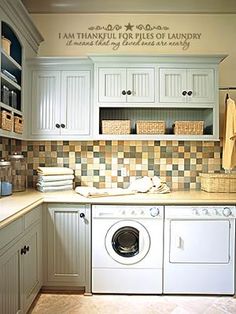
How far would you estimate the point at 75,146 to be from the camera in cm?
322

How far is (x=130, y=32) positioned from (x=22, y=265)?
248cm

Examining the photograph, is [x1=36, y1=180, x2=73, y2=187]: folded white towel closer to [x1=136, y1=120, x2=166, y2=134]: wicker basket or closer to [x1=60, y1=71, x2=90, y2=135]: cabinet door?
[x1=60, y1=71, x2=90, y2=135]: cabinet door

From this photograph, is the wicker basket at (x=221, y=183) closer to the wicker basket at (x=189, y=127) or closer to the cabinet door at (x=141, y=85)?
the wicker basket at (x=189, y=127)

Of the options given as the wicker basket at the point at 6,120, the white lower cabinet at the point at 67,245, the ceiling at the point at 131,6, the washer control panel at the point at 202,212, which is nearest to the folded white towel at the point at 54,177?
the white lower cabinet at the point at 67,245

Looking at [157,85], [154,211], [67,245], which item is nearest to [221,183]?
[154,211]

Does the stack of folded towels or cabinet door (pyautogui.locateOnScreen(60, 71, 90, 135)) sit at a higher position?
cabinet door (pyautogui.locateOnScreen(60, 71, 90, 135))

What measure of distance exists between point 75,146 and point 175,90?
3.80ft

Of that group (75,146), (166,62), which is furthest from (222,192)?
(75,146)

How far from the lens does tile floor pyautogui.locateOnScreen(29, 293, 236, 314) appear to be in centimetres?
237

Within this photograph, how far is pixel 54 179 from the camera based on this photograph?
2.95 metres

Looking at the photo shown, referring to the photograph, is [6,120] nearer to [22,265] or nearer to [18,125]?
[18,125]

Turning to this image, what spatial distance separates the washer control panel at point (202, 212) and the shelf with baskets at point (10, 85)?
1.44 meters

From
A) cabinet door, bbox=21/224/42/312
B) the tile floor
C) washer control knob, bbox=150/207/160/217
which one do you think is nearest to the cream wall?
washer control knob, bbox=150/207/160/217

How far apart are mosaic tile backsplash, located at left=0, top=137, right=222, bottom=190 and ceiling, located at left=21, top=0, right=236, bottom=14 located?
137cm
